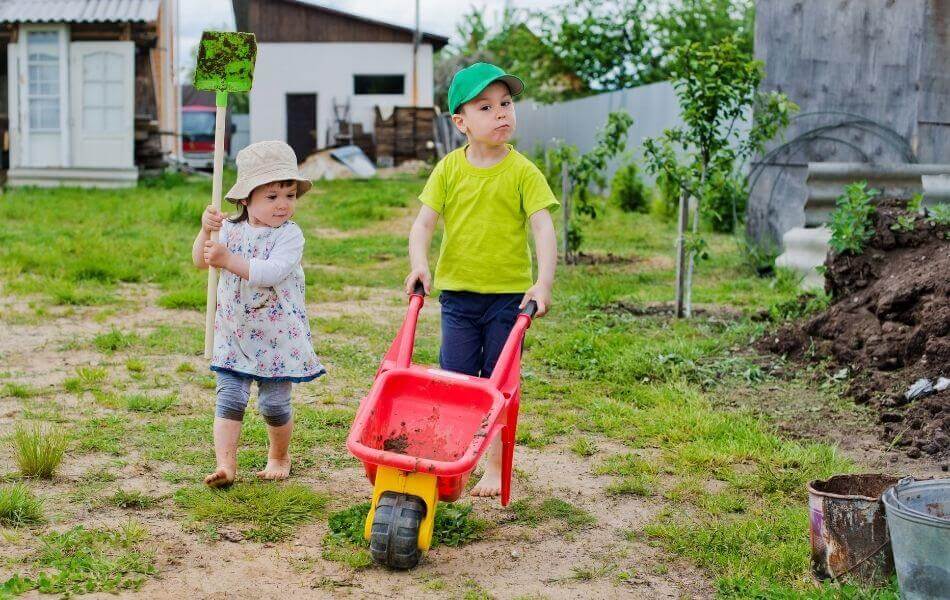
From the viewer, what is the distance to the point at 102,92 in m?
18.4

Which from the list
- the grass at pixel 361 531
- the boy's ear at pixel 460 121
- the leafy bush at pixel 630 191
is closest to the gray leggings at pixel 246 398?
the grass at pixel 361 531

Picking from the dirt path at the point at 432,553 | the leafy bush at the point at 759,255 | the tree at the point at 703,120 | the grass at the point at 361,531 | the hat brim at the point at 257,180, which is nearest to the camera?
the dirt path at the point at 432,553

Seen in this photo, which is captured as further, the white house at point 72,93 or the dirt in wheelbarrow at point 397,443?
the white house at point 72,93

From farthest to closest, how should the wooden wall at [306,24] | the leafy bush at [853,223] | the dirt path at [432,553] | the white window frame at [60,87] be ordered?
the wooden wall at [306,24], the white window frame at [60,87], the leafy bush at [853,223], the dirt path at [432,553]

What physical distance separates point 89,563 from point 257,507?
0.72m

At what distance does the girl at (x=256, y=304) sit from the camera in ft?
13.8

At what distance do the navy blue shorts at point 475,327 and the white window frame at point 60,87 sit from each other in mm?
15388

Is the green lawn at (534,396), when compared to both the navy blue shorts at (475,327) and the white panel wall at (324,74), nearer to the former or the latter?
the navy blue shorts at (475,327)

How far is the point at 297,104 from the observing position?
30.8m

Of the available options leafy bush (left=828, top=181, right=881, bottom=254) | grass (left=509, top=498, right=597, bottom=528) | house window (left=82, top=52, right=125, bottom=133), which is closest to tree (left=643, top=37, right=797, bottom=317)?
leafy bush (left=828, top=181, right=881, bottom=254)

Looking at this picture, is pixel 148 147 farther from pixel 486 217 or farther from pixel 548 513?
pixel 548 513

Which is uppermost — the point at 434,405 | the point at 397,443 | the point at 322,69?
the point at 322,69

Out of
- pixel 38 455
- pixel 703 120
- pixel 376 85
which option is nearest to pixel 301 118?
pixel 376 85

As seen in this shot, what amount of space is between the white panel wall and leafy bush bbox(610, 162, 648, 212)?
13.7 m
